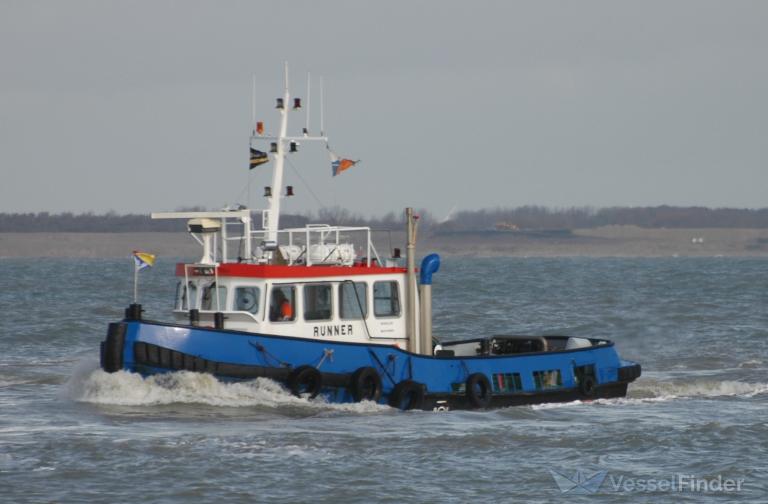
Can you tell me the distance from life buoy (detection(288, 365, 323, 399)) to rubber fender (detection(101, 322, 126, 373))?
2395 mm

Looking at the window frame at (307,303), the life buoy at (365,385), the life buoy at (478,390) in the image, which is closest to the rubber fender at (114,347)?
the window frame at (307,303)

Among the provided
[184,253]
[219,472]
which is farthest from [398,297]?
[184,253]

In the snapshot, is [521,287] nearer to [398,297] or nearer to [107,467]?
[398,297]

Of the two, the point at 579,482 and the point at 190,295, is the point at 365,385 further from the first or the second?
the point at 579,482

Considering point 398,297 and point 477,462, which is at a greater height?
point 398,297

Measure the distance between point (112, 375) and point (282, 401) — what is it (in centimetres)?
250

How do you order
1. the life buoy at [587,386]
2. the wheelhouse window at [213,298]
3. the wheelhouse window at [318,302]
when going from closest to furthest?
the wheelhouse window at [213,298] < the wheelhouse window at [318,302] < the life buoy at [587,386]

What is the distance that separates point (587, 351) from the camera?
23031 millimetres

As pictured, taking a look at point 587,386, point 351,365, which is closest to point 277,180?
point 351,365

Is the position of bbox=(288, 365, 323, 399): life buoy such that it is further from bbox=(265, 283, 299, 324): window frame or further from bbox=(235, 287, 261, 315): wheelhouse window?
bbox=(235, 287, 261, 315): wheelhouse window

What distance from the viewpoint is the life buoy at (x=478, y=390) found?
21.2m

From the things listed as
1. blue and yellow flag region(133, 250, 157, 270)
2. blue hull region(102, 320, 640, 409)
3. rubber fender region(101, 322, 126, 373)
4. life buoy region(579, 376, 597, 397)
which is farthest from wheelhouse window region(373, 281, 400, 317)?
rubber fender region(101, 322, 126, 373)

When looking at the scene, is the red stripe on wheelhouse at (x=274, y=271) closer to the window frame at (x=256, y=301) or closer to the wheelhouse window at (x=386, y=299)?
the window frame at (x=256, y=301)

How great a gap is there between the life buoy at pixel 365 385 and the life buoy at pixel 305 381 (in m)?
0.50
